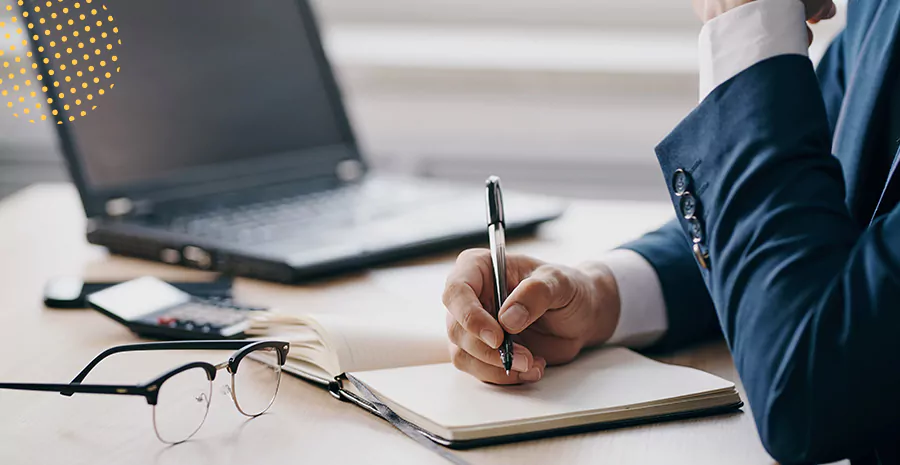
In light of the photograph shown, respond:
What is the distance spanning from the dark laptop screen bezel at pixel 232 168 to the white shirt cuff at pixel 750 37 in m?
0.73

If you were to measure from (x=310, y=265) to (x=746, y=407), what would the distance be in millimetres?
511

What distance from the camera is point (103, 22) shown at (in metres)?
1.18

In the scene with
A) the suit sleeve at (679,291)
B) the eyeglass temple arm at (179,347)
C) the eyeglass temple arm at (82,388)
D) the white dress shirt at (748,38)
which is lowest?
the suit sleeve at (679,291)

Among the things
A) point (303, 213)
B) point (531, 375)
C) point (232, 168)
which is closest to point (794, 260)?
point (531, 375)

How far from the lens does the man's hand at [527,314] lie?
0.77m

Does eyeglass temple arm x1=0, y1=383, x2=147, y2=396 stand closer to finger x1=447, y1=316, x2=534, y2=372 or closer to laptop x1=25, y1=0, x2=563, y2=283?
finger x1=447, y1=316, x2=534, y2=372

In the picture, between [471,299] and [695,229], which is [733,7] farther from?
[471,299]

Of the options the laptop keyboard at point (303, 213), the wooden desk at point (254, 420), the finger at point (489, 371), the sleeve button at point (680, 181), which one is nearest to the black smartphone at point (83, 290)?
the wooden desk at point (254, 420)

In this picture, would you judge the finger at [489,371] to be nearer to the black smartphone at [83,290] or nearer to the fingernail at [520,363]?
the fingernail at [520,363]

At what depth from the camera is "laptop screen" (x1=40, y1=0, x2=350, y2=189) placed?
48.2 inches

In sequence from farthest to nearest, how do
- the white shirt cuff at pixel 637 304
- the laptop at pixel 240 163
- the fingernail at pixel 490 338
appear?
the laptop at pixel 240 163, the white shirt cuff at pixel 637 304, the fingernail at pixel 490 338

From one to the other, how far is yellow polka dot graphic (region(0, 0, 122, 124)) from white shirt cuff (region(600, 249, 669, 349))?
64cm

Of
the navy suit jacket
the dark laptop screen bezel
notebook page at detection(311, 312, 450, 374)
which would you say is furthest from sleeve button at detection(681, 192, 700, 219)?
the dark laptop screen bezel

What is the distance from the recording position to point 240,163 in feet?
4.40
